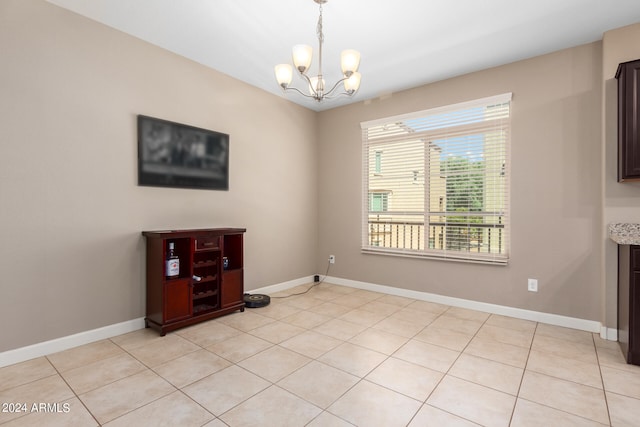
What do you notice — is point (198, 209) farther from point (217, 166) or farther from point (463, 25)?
point (463, 25)

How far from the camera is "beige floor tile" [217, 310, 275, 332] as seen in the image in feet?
10.1

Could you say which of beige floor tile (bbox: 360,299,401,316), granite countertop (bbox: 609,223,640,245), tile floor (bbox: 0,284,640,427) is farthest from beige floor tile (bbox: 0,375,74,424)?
granite countertop (bbox: 609,223,640,245)

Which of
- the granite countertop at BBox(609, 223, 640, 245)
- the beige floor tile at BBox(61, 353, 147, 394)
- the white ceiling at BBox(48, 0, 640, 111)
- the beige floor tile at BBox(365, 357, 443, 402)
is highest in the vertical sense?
the white ceiling at BBox(48, 0, 640, 111)

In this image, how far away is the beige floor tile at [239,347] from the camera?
2.46m

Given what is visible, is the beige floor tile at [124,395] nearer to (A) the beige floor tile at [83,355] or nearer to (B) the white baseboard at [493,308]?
(A) the beige floor tile at [83,355]

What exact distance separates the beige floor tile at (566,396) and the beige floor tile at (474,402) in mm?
175

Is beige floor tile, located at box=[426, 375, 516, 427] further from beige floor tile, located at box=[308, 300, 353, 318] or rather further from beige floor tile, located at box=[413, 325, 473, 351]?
beige floor tile, located at box=[308, 300, 353, 318]

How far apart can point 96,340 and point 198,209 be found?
1486 mm

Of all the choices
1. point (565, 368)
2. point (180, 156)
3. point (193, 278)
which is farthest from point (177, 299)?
point (565, 368)

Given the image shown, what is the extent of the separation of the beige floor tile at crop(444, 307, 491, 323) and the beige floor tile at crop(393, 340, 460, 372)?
0.94 metres

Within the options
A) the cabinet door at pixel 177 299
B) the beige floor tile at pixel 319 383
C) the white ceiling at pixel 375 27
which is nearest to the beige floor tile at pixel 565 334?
the beige floor tile at pixel 319 383

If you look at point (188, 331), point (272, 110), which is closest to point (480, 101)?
point (272, 110)

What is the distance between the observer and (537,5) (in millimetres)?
2447

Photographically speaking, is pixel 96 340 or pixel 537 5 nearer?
pixel 537 5
